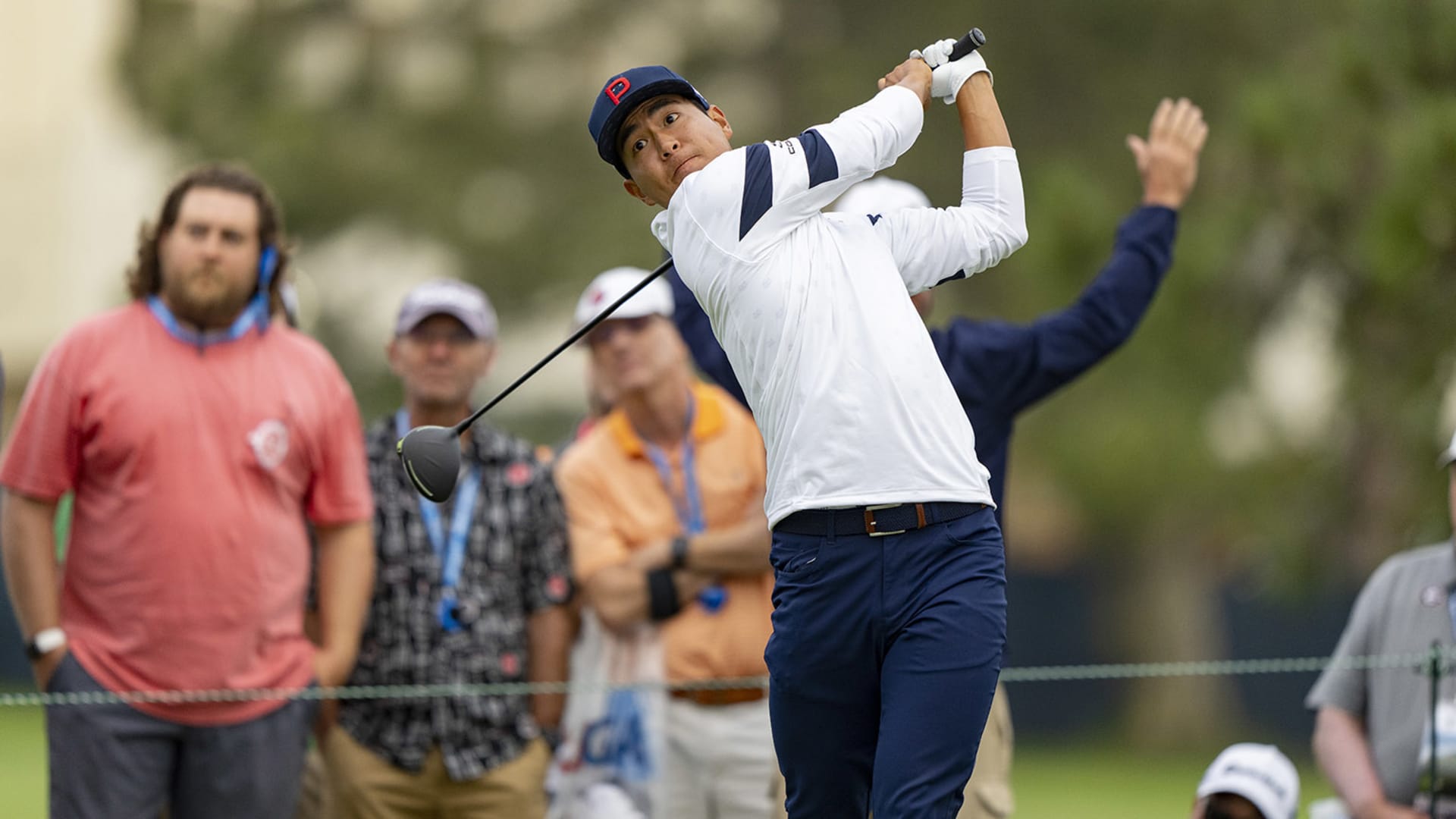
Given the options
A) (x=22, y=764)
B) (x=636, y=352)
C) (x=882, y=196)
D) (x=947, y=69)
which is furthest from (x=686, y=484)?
Answer: (x=22, y=764)

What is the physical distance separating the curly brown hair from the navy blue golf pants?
2.21 meters

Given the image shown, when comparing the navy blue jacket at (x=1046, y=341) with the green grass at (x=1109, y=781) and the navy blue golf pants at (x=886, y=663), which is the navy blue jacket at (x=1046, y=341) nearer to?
the navy blue golf pants at (x=886, y=663)

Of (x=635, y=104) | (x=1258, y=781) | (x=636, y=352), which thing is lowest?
(x=1258, y=781)

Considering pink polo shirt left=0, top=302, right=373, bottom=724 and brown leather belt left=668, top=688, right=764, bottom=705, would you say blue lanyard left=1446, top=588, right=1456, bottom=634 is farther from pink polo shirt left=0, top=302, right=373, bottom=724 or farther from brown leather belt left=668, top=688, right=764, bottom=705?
pink polo shirt left=0, top=302, right=373, bottom=724

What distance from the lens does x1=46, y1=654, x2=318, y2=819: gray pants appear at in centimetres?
484

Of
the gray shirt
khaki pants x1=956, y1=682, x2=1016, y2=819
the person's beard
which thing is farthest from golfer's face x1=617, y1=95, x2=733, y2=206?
the gray shirt

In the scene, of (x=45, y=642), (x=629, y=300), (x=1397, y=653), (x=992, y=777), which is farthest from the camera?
(x=629, y=300)

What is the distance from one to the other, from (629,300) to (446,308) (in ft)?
1.86

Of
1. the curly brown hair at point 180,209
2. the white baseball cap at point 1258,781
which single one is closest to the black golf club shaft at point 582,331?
the curly brown hair at point 180,209

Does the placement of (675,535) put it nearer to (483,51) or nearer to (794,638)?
(794,638)

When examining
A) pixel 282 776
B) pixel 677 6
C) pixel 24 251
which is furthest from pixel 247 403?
pixel 24 251

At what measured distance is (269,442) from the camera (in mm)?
5191

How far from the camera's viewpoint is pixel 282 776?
509 cm

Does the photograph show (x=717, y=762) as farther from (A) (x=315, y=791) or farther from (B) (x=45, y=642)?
(B) (x=45, y=642)
